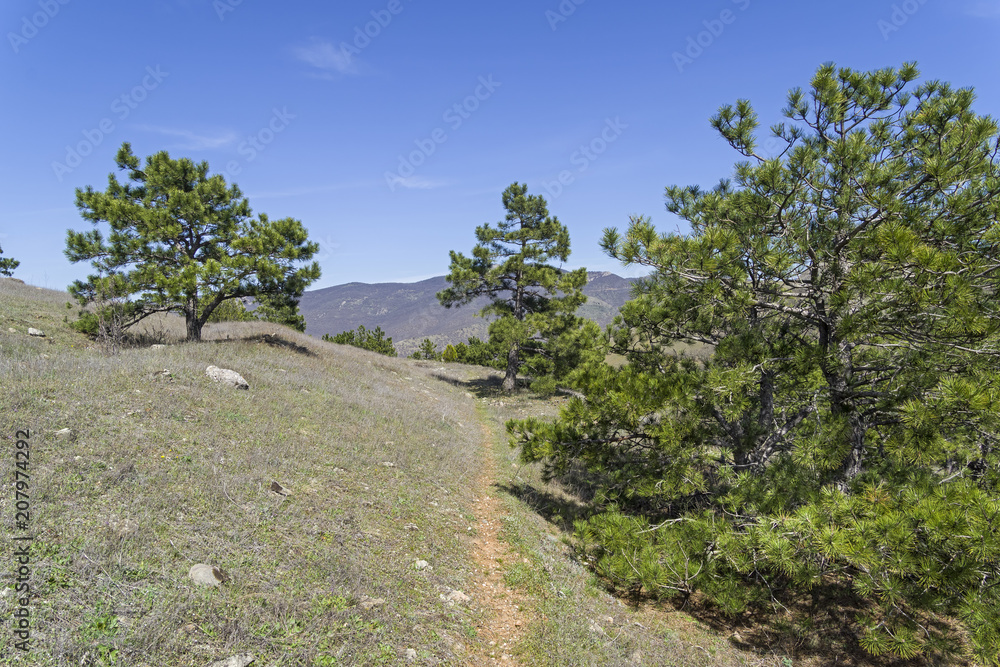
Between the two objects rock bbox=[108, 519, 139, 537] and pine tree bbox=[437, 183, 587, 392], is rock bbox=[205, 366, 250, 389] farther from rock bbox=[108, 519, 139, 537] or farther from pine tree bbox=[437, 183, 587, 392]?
pine tree bbox=[437, 183, 587, 392]

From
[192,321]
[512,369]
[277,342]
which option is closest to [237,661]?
[192,321]

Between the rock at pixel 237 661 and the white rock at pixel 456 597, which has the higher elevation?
the rock at pixel 237 661

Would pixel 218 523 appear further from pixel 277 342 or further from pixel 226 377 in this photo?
pixel 277 342

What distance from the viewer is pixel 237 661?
336cm

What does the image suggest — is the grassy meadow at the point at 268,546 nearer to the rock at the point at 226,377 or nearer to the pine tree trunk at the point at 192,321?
the rock at the point at 226,377

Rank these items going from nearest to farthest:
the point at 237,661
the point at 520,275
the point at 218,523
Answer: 1. the point at 237,661
2. the point at 218,523
3. the point at 520,275

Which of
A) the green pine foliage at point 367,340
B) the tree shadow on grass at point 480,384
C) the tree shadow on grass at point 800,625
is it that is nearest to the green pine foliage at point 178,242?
the tree shadow on grass at point 480,384

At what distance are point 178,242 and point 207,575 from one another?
55.5 ft

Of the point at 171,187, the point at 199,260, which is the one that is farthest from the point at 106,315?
the point at 171,187

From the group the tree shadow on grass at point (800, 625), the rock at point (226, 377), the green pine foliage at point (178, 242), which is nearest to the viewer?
the tree shadow on grass at point (800, 625)

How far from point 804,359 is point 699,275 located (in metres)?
1.76

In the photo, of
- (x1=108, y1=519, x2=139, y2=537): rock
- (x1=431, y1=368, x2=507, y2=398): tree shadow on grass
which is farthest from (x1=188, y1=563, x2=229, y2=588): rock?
(x1=431, y1=368, x2=507, y2=398): tree shadow on grass

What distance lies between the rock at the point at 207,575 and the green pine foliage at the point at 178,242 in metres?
14.0

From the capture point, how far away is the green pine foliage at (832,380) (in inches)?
165
